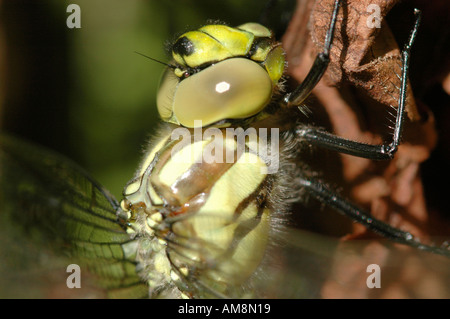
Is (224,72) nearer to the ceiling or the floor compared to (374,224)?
nearer to the ceiling

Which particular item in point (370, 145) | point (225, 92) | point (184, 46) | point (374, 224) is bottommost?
point (374, 224)

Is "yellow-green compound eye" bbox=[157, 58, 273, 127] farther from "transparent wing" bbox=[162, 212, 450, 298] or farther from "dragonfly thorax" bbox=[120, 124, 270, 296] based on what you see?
"transparent wing" bbox=[162, 212, 450, 298]

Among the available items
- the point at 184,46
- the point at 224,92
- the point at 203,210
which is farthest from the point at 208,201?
the point at 184,46

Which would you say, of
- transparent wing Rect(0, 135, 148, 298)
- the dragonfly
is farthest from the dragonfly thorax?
transparent wing Rect(0, 135, 148, 298)

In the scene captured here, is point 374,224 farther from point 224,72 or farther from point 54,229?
point 54,229

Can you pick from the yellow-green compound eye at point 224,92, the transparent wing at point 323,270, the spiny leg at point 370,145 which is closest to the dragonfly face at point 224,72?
the yellow-green compound eye at point 224,92

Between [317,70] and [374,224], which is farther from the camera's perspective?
[374,224]
